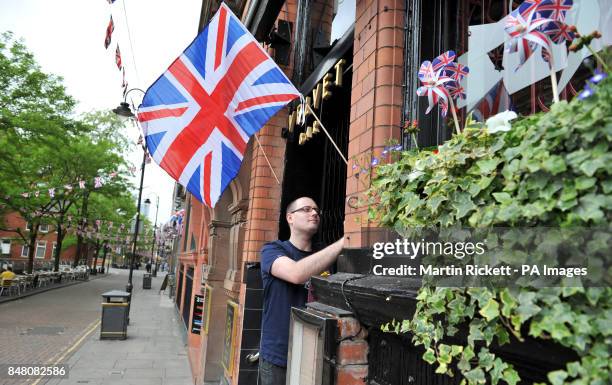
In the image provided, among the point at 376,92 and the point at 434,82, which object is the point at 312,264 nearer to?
the point at 376,92

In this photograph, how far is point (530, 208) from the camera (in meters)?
1.04

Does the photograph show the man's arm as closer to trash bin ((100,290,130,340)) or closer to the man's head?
the man's head

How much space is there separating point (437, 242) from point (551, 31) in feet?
2.69

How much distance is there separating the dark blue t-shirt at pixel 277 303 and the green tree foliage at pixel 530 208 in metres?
1.87

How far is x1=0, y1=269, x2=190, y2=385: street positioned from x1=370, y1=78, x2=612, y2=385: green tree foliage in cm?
845

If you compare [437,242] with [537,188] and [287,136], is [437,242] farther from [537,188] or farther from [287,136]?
[287,136]

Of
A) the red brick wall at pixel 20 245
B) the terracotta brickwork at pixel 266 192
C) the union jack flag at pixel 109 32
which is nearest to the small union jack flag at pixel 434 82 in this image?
the terracotta brickwork at pixel 266 192

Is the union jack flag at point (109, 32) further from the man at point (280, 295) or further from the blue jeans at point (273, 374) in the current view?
the blue jeans at point (273, 374)

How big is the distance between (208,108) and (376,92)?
2.12 m

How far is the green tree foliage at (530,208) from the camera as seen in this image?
0.94 m

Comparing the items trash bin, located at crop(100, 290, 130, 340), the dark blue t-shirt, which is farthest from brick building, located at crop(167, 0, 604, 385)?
trash bin, located at crop(100, 290, 130, 340)

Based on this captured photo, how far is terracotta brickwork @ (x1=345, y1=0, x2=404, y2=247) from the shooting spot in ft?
8.76

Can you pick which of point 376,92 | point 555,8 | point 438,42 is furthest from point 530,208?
point 438,42

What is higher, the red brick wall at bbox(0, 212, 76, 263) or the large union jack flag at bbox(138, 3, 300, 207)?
the large union jack flag at bbox(138, 3, 300, 207)
